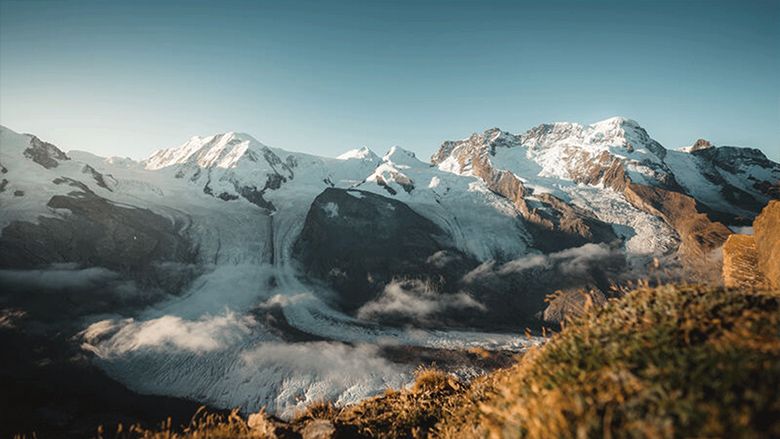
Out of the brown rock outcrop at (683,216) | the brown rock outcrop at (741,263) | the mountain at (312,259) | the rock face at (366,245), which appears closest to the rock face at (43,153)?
the mountain at (312,259)

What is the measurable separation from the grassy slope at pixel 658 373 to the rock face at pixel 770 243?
23.2 feet

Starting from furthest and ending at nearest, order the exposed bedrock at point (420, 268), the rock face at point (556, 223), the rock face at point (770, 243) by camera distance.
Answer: the rock face at point (556, 223), the exposed bedrock at point (420, 268), the rock face at point (770, 243)

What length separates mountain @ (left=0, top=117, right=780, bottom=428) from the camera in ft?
275

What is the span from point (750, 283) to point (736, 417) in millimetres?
9655

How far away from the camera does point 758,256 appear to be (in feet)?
28.3

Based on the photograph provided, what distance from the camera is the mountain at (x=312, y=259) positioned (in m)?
83.8

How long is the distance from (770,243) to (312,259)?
5594 inches

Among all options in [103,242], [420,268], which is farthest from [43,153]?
[420,268]

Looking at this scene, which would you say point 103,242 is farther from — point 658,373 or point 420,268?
point 658,373

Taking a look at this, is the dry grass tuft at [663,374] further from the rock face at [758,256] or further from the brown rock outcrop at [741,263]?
the brown rock outcrop at [741,263]

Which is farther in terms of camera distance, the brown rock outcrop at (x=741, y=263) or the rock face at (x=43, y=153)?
the rock face at (x=43, y=153)

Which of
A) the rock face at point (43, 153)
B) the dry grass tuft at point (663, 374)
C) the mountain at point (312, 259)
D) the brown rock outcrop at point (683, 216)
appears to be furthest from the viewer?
the brown rock outcrop at point (683, 216)

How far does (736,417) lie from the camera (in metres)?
1.56

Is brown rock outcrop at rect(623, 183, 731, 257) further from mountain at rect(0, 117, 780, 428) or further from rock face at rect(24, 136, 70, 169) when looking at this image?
rock face at rect(24, 136, 70, 169)
